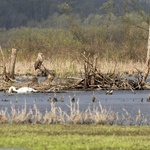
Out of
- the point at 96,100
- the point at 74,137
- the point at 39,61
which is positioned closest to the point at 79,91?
the point at 96,100

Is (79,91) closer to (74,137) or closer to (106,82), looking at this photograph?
(106,82)

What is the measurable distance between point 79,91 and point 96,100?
13.5 feet

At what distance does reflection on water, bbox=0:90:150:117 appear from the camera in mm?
29075

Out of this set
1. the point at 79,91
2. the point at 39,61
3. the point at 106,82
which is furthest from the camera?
the point at 39,61

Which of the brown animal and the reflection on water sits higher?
the brown animal

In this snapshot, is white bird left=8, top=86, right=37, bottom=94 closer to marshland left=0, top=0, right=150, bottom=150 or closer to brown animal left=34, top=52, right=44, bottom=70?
marshland left=0, top=0, right=150, bottom=150

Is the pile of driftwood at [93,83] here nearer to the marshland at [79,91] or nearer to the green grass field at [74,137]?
the marshland at [79,91]

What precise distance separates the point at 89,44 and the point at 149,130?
123 ft

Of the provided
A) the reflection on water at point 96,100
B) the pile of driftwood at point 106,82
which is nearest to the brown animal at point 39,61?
the pile of driftwood at point 106,82

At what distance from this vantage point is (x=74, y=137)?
18.9m

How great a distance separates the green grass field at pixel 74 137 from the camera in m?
17.4

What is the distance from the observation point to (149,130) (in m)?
20.2

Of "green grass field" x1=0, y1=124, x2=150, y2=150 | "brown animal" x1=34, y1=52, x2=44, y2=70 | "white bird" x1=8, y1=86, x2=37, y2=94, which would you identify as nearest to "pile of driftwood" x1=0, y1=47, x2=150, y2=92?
"white bird" x1=8, y1=86, x2=37, y2=94

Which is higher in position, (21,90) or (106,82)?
(106,82)
